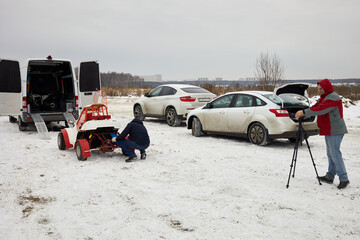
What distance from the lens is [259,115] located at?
9469mm

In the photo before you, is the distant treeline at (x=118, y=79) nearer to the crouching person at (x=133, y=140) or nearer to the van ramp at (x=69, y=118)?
the van ramp at (x=69, y=118)

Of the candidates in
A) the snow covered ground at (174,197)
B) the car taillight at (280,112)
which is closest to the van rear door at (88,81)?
the snow covered ground at (174,197)

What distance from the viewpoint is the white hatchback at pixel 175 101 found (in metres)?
13.8

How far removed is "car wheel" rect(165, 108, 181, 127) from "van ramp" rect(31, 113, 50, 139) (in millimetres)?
5087

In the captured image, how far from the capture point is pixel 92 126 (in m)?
7.93

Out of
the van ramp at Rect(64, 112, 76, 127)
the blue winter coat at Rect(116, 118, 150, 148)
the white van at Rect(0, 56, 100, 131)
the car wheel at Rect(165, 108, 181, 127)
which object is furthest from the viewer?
the car wheel at Rect(165, 108, 181, 127)

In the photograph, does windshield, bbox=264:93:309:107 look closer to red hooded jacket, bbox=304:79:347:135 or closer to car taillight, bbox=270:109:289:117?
car taillight, bbox=270:109:289:117

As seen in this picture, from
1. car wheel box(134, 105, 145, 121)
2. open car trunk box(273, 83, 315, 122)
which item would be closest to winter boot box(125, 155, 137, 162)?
open car trunk box(273, 83, 315, 122)

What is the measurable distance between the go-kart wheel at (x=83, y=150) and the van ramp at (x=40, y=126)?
145 inches

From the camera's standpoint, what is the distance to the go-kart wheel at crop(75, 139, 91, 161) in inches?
307

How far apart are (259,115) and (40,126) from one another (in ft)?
24.2

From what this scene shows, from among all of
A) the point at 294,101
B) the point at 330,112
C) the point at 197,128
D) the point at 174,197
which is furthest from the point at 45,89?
the point at 330,112

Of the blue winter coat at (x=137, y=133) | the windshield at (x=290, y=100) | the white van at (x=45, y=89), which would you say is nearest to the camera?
the blue winter coat at (x=137, y=133)

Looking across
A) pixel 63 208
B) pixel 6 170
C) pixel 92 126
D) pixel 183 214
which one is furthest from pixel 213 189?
pixel 6 170
